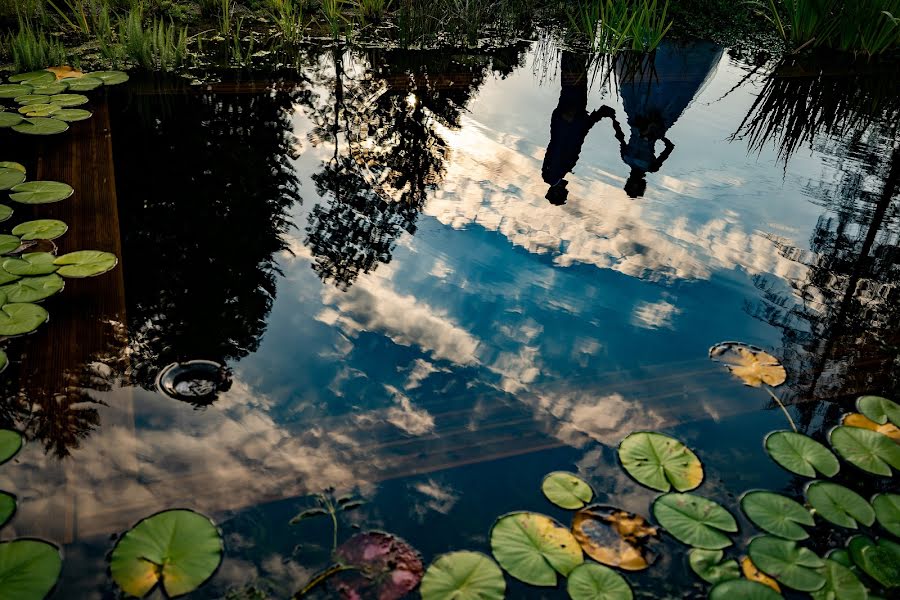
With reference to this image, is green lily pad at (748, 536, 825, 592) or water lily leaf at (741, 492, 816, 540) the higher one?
water lily leaf at (741, 492, 816, 540)

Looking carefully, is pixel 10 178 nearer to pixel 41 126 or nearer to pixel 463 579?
pixel 41 126

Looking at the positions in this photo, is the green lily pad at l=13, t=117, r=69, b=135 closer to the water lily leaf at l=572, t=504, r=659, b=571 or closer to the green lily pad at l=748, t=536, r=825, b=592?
the water lily leaf at l=572, t=504, r=659, b=571

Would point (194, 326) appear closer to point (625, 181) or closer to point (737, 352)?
point (737, 352)

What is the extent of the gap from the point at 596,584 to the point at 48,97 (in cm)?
363

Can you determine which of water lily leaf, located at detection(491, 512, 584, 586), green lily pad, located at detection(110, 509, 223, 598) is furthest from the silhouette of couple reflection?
green lily pad, located at detection(110, 509, 223, 598)

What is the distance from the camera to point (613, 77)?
475 cm

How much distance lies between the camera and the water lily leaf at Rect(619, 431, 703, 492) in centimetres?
172

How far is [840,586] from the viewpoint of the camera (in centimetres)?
146

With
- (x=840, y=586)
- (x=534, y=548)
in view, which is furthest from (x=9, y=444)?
(x=840, y=586)

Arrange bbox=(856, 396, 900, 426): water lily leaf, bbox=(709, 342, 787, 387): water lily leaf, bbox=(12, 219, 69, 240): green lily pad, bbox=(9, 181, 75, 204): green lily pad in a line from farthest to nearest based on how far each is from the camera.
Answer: bbox=(9, 181, 75, 204): green lily pad < bbox=(12, 219, 69, 240): green lily pad < bbox=(709, 342, 787, 387): water lily leaf < bbox=(856, 396, 900, 426): water lily leaf

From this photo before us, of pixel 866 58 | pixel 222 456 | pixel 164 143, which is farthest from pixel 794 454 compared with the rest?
pixel 866 58

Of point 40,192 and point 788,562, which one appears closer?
point 788,562

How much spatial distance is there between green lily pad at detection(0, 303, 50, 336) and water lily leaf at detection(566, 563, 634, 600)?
5.66 feet

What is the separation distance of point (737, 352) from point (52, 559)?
2.04 meters
